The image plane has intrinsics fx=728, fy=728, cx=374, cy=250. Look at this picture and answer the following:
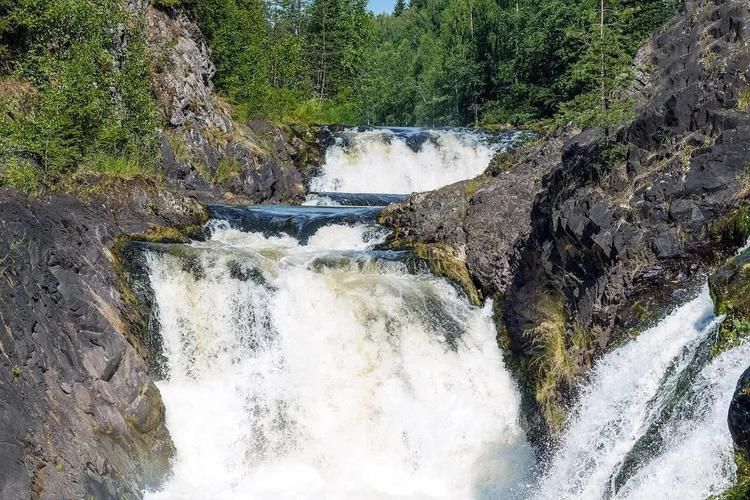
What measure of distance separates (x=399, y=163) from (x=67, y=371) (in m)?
19.5

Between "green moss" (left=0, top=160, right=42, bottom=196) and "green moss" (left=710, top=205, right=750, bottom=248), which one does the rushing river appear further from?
"green moss" (left=0, top=160, right=42, bottom=196)

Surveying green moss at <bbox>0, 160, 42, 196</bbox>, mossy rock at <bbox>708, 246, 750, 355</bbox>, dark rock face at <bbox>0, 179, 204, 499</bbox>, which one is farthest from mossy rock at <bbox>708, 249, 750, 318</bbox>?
green moss at <bbox>0, 160, 42, 196</bbox>

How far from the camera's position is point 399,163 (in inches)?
1127

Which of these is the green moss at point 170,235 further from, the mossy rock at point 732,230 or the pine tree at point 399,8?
the pine tree at point 399,8

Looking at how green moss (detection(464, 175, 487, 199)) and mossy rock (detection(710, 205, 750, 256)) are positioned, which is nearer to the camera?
mossy rock (detection(710, 205, 750, 256))

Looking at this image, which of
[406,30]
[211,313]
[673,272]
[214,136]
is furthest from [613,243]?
[406,30]

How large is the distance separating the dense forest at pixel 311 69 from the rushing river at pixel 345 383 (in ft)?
14.4

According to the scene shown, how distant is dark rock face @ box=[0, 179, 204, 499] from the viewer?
30.3 ft

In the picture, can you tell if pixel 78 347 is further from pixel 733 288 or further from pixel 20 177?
pixel 733 288

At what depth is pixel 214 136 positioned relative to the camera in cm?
2467

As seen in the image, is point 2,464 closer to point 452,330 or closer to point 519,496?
point 519,496

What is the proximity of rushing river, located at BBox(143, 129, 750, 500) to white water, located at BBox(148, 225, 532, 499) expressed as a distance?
0.08 feet

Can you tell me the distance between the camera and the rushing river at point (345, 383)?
11.5m

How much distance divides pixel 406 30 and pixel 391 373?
7801 cm
